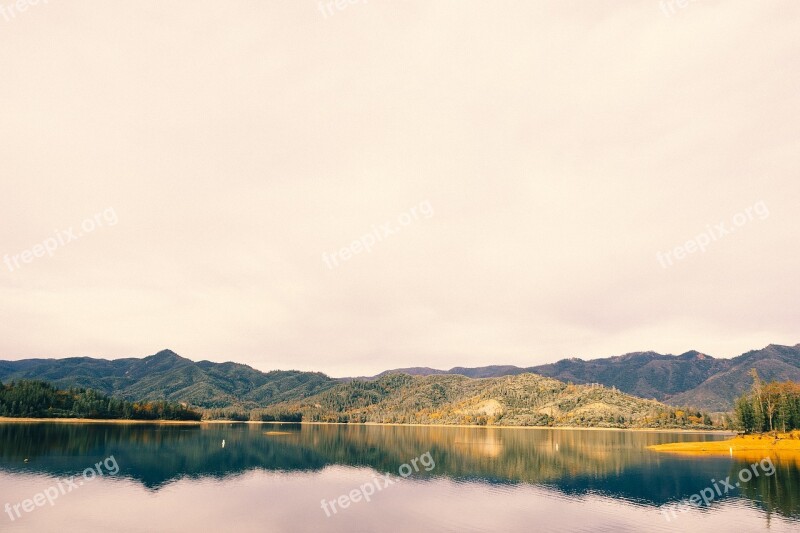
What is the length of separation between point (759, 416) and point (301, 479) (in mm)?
180855

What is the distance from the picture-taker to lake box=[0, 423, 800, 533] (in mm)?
70250

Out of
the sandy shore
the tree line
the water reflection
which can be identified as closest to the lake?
the water reflection

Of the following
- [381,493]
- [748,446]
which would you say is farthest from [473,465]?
[748,446]

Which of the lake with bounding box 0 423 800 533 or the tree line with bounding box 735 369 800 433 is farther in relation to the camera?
the tree line with bounding box 735 369 800 433

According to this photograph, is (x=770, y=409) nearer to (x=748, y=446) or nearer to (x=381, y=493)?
(x=748, y=446)

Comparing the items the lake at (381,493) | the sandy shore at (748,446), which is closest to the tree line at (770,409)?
the sandy shore at (748,446)

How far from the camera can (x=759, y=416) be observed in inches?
7416

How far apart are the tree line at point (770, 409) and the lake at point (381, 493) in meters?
49.0

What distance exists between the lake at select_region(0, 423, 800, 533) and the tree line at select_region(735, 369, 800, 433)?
49.0 meters

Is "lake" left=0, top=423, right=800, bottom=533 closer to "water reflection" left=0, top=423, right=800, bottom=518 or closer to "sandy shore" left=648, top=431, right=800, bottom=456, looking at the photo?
"water reflection" left=0, top=423, right=800, bottom=518

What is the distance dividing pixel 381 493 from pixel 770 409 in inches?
6733

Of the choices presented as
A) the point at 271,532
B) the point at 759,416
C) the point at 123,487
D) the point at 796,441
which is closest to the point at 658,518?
the point at 271,532

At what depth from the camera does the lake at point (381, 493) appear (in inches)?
2766

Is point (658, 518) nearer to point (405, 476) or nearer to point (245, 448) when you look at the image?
point (405, 476)
